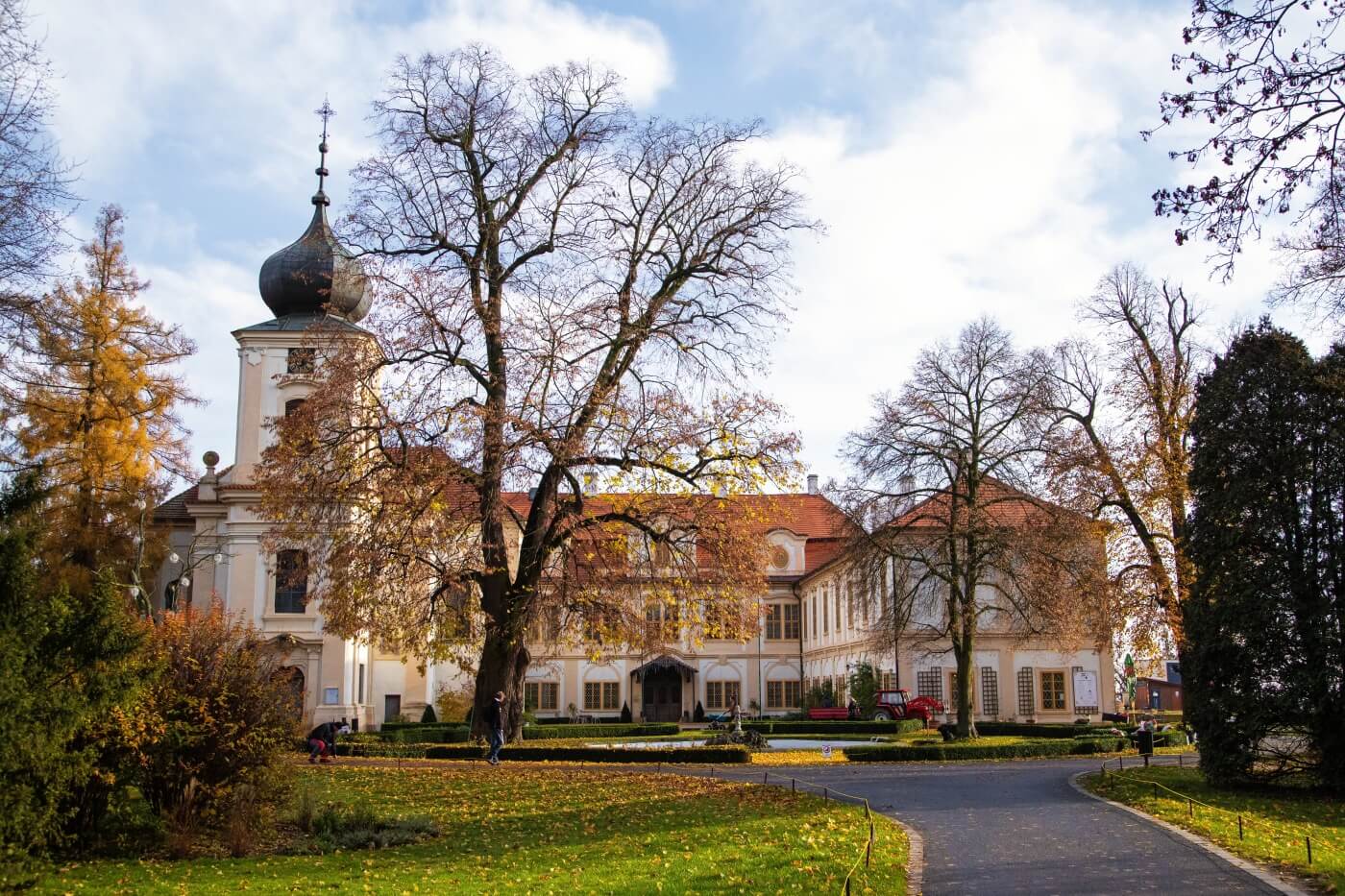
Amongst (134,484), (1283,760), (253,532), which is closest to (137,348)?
(134,484)

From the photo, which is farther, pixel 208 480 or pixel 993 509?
pixel 208 480

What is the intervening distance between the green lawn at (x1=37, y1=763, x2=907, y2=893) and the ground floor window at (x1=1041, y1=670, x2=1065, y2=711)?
1230 inches

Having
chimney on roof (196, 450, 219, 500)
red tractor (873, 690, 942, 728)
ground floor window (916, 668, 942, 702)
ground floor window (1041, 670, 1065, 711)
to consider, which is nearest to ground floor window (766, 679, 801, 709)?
ground floor window (916, 668, 942, 702)

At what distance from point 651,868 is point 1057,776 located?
1217 cm

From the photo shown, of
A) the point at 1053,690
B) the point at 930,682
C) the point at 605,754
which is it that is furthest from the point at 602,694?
the point at 605,754

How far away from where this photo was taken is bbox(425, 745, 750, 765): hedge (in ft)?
80.3

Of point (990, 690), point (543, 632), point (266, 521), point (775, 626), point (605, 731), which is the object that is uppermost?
point (266, 521)

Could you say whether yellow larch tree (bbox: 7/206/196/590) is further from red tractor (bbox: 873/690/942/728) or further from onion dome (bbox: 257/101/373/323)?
red tractor (bbox: 873/690/942/728)

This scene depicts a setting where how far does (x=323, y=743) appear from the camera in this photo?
2273 centimetres

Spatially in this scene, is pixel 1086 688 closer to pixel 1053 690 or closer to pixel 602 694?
pixel 1053 690

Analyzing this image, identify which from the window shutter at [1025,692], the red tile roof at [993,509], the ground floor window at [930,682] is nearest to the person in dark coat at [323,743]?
the red tile roof at [993,509]

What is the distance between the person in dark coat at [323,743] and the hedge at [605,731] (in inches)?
439

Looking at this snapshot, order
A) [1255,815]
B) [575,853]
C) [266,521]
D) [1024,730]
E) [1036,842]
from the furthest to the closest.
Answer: [266,521], [1024,730], [1255,815], [1036,842], [575,853]

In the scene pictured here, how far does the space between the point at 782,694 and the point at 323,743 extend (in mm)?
36382
